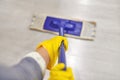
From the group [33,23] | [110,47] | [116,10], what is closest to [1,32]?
[33,23]

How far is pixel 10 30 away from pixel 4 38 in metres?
0.08

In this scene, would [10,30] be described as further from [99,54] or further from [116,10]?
[116,10]

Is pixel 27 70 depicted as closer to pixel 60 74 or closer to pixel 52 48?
pixel 60 74

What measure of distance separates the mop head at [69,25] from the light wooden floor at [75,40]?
0.12 ft

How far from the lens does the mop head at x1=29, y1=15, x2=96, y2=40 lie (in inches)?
50.2

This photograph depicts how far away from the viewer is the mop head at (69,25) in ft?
4.18

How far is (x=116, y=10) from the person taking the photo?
1.45 m

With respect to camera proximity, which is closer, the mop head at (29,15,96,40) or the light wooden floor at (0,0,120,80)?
the light wooden floor at (0,0,120,80)

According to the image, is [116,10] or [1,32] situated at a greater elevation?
[116,10]

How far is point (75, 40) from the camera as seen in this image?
A: 1283mm

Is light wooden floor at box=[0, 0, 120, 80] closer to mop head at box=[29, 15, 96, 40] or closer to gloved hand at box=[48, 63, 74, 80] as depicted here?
mop head at box=[29, 15, 96, 40]

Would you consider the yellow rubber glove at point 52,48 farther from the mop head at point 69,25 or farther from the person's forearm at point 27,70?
the mop head at point 69,25

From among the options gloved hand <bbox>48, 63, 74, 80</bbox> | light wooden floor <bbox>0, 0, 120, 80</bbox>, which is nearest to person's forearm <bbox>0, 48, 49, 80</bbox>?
gloved hand <bbox>48, 63, 74, 80</bbox>

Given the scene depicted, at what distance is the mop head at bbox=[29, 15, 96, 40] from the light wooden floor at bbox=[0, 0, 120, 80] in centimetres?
4
